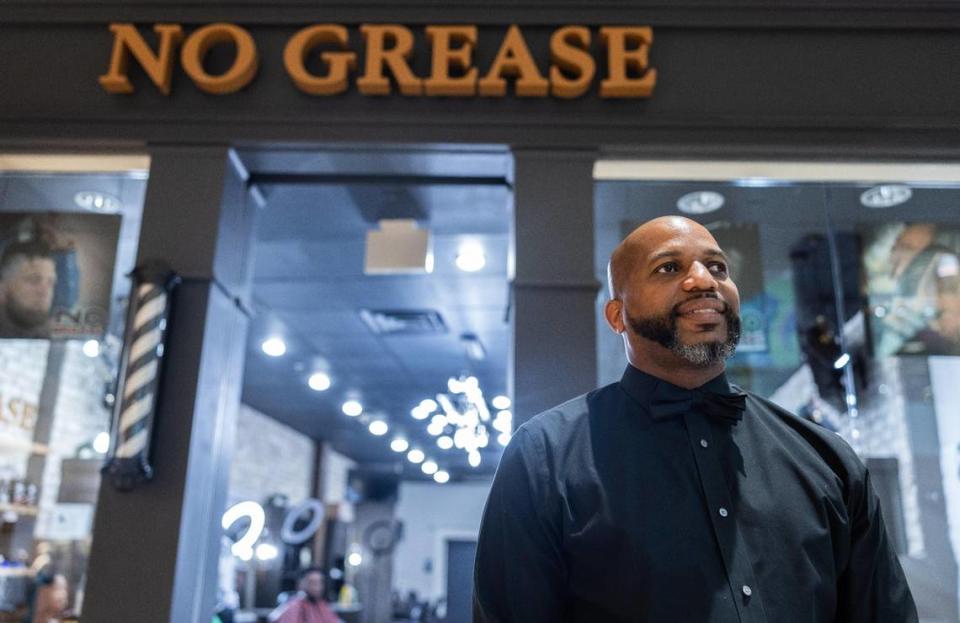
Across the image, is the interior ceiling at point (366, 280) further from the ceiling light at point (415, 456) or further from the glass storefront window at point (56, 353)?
the ceiling light at point (415, 456)

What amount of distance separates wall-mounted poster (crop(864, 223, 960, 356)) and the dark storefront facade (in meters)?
0.01

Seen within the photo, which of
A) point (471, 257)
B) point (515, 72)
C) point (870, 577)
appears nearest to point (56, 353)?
point (515, 72)

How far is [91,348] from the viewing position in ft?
12.4

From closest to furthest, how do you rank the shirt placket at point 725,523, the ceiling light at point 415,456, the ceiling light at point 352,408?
the shirt placket at point 725,523
the ceiling light at point 352,408
the ceiling light at point 415,456

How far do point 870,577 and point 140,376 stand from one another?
9.29ft

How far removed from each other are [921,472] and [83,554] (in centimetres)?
363

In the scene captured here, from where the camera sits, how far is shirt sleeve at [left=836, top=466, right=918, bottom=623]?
1.29m

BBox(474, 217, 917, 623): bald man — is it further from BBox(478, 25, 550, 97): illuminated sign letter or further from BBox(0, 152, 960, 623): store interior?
BBox(478, 25, 550, 97): illuminated sign letter

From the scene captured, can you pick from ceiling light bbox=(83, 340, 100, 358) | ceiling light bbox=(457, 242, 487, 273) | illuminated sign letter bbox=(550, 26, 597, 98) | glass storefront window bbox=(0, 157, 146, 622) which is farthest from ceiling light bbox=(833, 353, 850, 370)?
ceiling light bbox=(83, 340, 100, 358)

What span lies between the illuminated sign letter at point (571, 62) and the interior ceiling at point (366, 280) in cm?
40

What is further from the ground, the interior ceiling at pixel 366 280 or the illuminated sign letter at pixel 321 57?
the illuminated sign letter at pixel 321 57

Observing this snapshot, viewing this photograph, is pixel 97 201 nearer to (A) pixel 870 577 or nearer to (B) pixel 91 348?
(B) pixel 91 348

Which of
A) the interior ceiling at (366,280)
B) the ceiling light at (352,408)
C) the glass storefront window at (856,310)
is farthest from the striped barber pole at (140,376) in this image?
the ceiling light at (352,408)

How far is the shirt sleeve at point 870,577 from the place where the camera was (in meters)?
1.29
